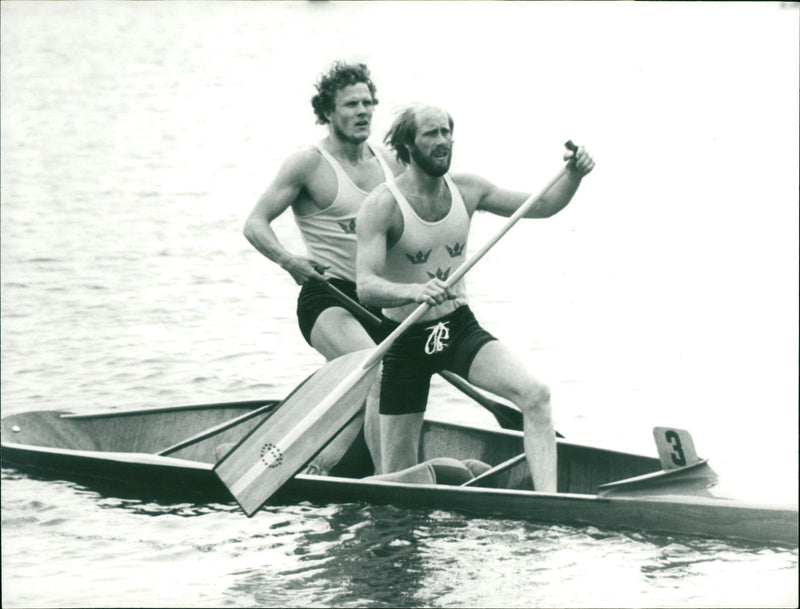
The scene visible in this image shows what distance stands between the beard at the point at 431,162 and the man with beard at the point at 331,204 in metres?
0.92

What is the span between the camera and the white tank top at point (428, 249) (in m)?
8.39

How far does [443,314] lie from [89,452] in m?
2.49

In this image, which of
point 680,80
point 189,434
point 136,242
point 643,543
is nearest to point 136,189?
point 136,242

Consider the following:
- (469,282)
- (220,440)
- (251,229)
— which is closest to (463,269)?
(251,229)

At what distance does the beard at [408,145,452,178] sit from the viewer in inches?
325

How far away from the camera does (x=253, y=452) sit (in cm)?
853

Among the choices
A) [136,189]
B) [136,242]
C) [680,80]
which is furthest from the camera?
[680,80]

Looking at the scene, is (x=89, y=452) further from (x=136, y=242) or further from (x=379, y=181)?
(x=136, y=242)

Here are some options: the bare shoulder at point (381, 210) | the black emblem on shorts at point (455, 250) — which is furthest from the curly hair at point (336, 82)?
the black emblem on shorts at point (455, 250)

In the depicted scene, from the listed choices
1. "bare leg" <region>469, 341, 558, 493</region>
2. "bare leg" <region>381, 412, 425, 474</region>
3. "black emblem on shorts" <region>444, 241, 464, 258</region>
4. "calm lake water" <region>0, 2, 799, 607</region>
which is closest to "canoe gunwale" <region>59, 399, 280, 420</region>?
"calm lake water" <region>0, 2, 799, 607</region>

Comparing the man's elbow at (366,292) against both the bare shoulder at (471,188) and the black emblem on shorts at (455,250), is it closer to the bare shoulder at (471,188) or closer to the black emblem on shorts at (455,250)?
the black emblem on shorts at (455,250)

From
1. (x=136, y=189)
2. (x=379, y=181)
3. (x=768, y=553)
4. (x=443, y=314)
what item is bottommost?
(x=768, y=553)

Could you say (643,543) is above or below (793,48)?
below

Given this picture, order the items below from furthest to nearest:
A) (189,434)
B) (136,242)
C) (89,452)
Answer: (136,242) < (189,434) < (89,452)
